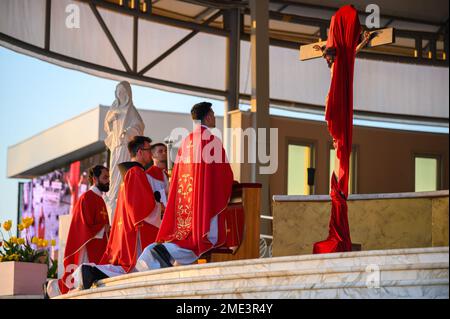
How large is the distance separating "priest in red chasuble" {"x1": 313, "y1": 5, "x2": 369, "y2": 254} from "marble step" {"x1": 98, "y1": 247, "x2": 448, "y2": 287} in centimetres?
99

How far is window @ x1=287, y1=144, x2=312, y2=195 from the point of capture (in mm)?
17641

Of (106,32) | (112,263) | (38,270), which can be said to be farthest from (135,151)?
(106,32)

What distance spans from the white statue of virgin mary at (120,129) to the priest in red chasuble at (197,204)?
288 cm

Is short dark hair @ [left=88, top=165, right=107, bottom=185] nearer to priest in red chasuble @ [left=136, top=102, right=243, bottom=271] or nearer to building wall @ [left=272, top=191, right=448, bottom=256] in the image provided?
priest in red chasuble @ [left=136, top=102, right=243, bottom=271]

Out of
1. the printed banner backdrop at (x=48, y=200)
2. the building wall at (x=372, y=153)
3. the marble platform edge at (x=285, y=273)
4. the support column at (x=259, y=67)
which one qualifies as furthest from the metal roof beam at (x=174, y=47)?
the printed banner backdrop at (x=48, y=200)

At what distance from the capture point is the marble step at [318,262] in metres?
6.27

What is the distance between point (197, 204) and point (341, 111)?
5.23 ft

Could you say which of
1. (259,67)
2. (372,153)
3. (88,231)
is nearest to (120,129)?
(88,231)

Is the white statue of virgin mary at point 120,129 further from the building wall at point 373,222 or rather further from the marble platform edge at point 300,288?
the marble platform edge at point 300,288

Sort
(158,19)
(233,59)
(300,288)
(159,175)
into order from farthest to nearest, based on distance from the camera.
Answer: (233,59) < (158,19) < (159,175) < (300,288)

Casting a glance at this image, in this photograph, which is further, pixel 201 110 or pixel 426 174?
pixel 426 174

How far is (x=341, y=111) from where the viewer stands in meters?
8.24

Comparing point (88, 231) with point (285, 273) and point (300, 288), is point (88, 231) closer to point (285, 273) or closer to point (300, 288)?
point (285, 273)

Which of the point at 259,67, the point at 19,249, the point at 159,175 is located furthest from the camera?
the point at 259,67
